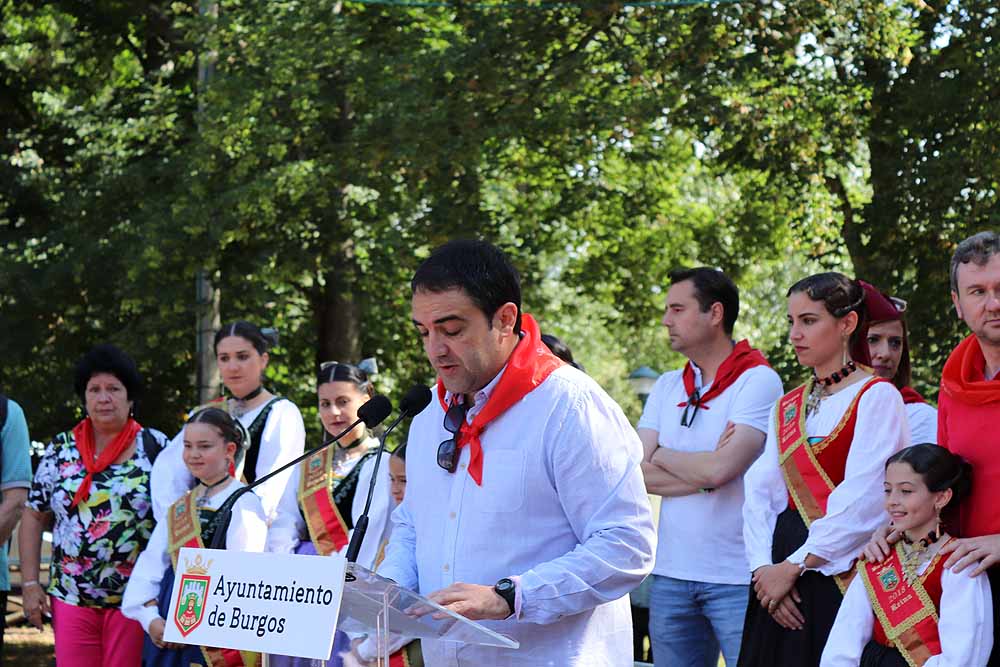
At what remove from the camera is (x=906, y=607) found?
382 centimetres

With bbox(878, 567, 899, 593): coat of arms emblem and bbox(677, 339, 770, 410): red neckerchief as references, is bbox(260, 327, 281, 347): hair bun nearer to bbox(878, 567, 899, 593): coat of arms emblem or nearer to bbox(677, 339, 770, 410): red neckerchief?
bbox(677, 339, 770, 410): red neckerchief

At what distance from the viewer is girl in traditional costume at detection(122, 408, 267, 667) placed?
5426 millimetres

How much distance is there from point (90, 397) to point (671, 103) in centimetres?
607

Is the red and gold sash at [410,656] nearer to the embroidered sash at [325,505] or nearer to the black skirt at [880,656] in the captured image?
the embroidered sash at [325,505]

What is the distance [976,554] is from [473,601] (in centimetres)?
Answer: 159

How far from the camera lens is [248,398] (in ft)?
19.9

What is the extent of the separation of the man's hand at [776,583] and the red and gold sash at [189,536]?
7.17 feet

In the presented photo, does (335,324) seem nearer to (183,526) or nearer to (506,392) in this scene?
(183,526)

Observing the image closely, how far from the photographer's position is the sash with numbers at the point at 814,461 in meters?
4.30

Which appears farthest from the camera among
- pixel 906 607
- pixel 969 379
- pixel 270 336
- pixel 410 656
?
pixel 270 336

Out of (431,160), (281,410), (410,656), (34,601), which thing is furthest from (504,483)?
(431,160)

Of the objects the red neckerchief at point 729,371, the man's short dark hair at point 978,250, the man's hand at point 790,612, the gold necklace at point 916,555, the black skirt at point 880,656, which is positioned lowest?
the black skirt at point 880,656

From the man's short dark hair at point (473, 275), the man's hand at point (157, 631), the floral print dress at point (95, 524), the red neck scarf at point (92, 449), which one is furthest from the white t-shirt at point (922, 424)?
the red neck scarf at point (92, 449)

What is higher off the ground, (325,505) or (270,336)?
(270,336)
